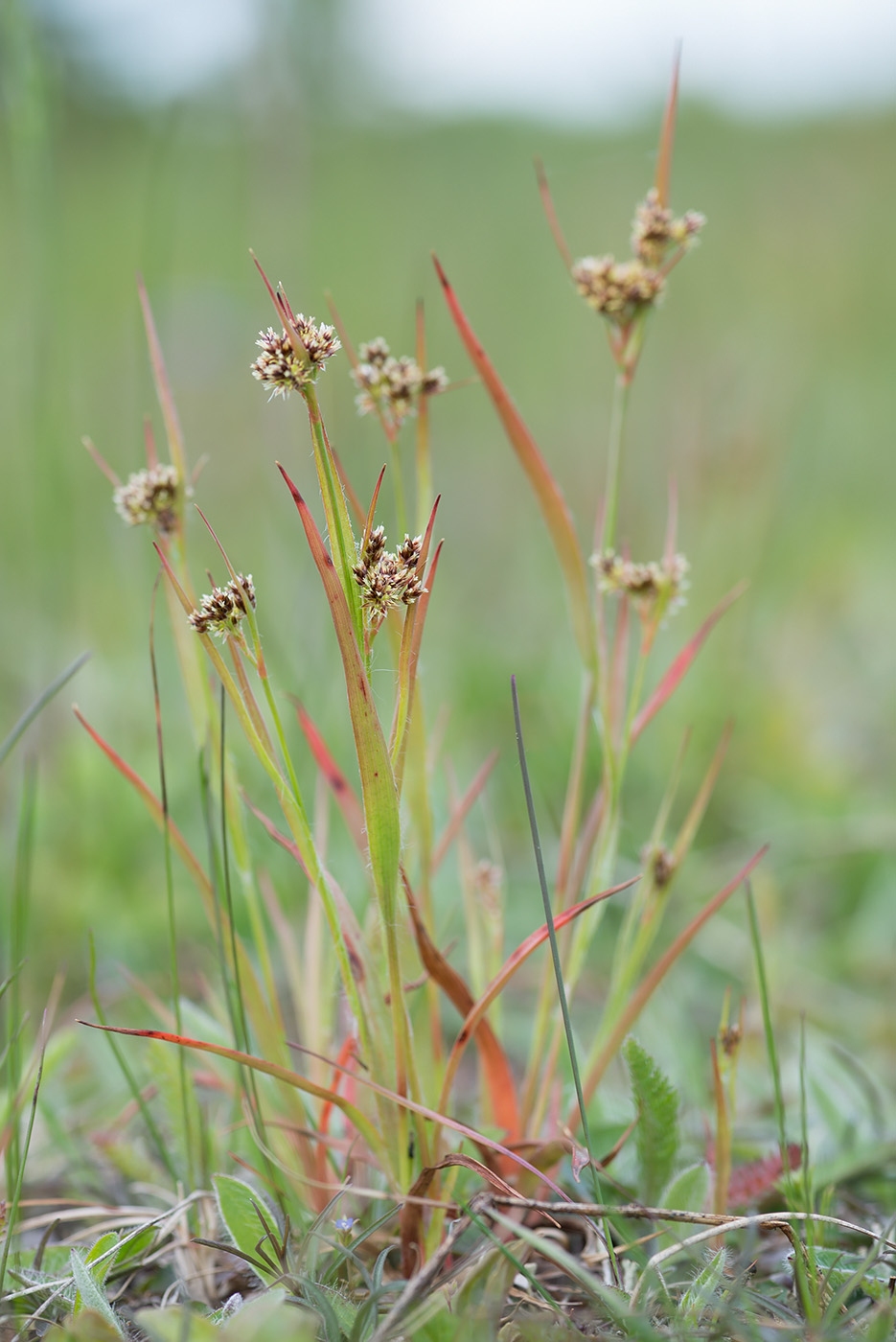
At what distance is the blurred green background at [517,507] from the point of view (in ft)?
4.48

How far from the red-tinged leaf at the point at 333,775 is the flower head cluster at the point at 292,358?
0.84 feet

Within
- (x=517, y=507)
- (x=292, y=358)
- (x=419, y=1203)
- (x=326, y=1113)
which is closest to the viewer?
(x=292, y=358)

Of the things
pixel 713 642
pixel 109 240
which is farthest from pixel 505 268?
pixel 713 642

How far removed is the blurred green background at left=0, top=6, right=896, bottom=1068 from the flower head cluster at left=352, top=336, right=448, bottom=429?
0.59 ft

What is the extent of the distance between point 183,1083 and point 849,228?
530 centimetres

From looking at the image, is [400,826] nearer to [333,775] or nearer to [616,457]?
[333,775]

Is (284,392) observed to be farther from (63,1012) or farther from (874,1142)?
(63,1012)

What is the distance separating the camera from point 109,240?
7.00m

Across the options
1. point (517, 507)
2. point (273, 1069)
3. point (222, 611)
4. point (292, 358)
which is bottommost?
point (273, 1069)

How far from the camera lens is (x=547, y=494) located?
0.68 meters

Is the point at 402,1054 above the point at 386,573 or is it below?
below

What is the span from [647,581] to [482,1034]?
328 mm

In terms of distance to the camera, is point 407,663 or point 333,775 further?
point 333,775

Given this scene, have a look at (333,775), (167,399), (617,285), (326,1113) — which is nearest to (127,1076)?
(326,1113)
